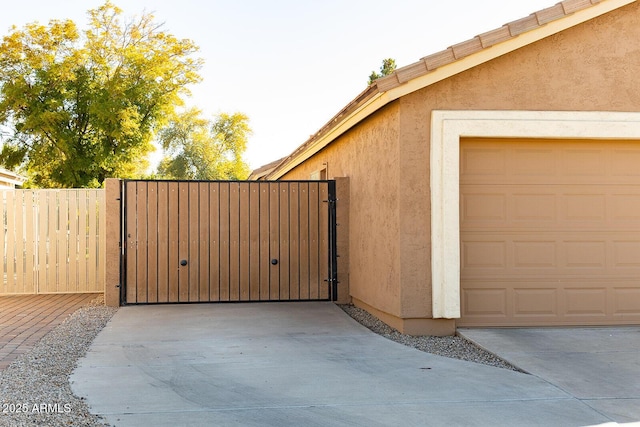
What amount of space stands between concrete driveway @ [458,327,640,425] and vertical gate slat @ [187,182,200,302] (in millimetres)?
4503

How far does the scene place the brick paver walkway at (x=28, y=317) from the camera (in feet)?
24.6

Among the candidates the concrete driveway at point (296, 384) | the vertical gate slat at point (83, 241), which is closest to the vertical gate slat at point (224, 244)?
the concrete driveway at point (296, 384)

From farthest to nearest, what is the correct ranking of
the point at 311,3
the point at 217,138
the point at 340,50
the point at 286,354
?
the point at 217,138 < the point at 340,50 < the point at 311,3 < the point at 286,354

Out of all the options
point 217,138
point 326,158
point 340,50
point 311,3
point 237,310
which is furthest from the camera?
point 217,138

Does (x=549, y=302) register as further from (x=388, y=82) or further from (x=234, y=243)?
(x=234, y=243)

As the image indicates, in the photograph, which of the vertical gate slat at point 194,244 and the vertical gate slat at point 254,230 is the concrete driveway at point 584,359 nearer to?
the vertical gate slat at point 254,230

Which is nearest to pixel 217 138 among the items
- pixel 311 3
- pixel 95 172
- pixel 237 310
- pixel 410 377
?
pixel 95 172

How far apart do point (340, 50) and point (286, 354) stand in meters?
19.9

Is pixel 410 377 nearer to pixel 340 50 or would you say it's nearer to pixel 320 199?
pixel 320 199

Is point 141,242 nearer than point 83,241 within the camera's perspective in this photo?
Yes

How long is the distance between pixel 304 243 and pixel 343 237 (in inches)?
24.6

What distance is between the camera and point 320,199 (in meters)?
11.1

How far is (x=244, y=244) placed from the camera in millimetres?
10930

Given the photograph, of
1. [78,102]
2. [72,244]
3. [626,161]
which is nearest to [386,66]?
[78,102]
